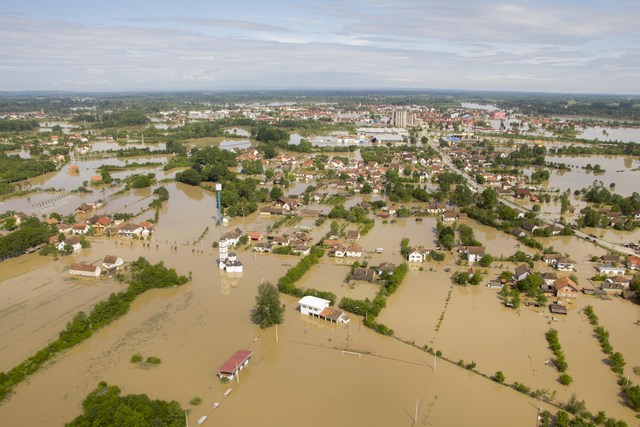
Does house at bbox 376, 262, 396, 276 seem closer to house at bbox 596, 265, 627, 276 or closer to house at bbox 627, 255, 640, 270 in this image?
house at bbox 596, 265, 627, 276

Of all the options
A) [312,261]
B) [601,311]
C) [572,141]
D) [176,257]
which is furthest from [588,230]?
[572,141]

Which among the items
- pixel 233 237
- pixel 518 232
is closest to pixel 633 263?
pixel 518 232

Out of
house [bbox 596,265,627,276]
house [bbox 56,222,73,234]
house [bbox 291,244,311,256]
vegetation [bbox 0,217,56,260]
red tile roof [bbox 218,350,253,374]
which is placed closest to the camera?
red tile roof [bbox 218,350,253,374]

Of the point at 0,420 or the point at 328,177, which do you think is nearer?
the point at 0,420

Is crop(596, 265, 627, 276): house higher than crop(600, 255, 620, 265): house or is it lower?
lower

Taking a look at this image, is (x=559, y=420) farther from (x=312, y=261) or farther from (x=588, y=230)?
(x=588, y=230)

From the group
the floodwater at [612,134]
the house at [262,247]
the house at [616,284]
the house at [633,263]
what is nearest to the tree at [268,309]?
the house at [262,247]

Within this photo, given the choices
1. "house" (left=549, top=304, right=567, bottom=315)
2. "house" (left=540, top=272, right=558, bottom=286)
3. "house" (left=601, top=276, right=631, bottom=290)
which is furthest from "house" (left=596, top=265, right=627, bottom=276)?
"house" (left=549, top=304, right=567, bottom=315)
